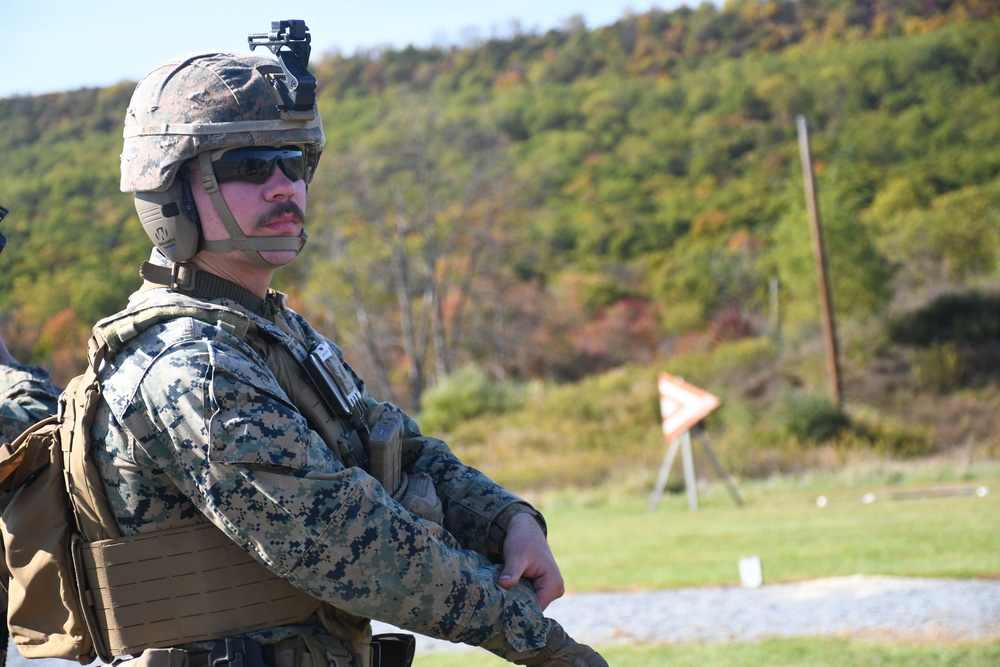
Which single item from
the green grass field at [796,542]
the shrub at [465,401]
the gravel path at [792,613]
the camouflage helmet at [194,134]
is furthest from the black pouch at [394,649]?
the shrub at [465,401]

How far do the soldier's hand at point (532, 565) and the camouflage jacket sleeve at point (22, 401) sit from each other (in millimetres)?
1906

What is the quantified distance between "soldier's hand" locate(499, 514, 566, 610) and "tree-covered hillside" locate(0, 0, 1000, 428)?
3891 millimetres

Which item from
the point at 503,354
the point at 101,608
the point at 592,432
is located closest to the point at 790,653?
the point at 101,608

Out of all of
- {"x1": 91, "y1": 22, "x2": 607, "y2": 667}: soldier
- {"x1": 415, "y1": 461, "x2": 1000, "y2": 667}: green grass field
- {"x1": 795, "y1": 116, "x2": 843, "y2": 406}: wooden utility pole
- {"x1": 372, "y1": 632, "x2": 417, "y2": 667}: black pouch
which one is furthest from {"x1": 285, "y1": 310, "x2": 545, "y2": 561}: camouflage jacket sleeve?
{"x1": 795, "y1": 116, "x2": 843, "y2": 406}: wooden utility pole

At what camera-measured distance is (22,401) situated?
12.7 ft

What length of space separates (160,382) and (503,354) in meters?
46.4

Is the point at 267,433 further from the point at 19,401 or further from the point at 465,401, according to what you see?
the point at 465,401

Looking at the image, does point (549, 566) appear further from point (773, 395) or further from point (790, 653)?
point (773, 395)

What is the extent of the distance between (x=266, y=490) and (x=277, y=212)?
72cm

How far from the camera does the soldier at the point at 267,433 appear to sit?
2211mm

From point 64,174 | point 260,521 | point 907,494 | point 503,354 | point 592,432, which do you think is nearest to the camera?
point 260,521

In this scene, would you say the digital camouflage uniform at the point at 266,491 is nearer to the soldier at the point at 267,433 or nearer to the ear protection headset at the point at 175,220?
the soldier at the point at 267,433

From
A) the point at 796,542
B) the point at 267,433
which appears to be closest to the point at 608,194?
the point at 796,542

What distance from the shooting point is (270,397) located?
2.26 meters
